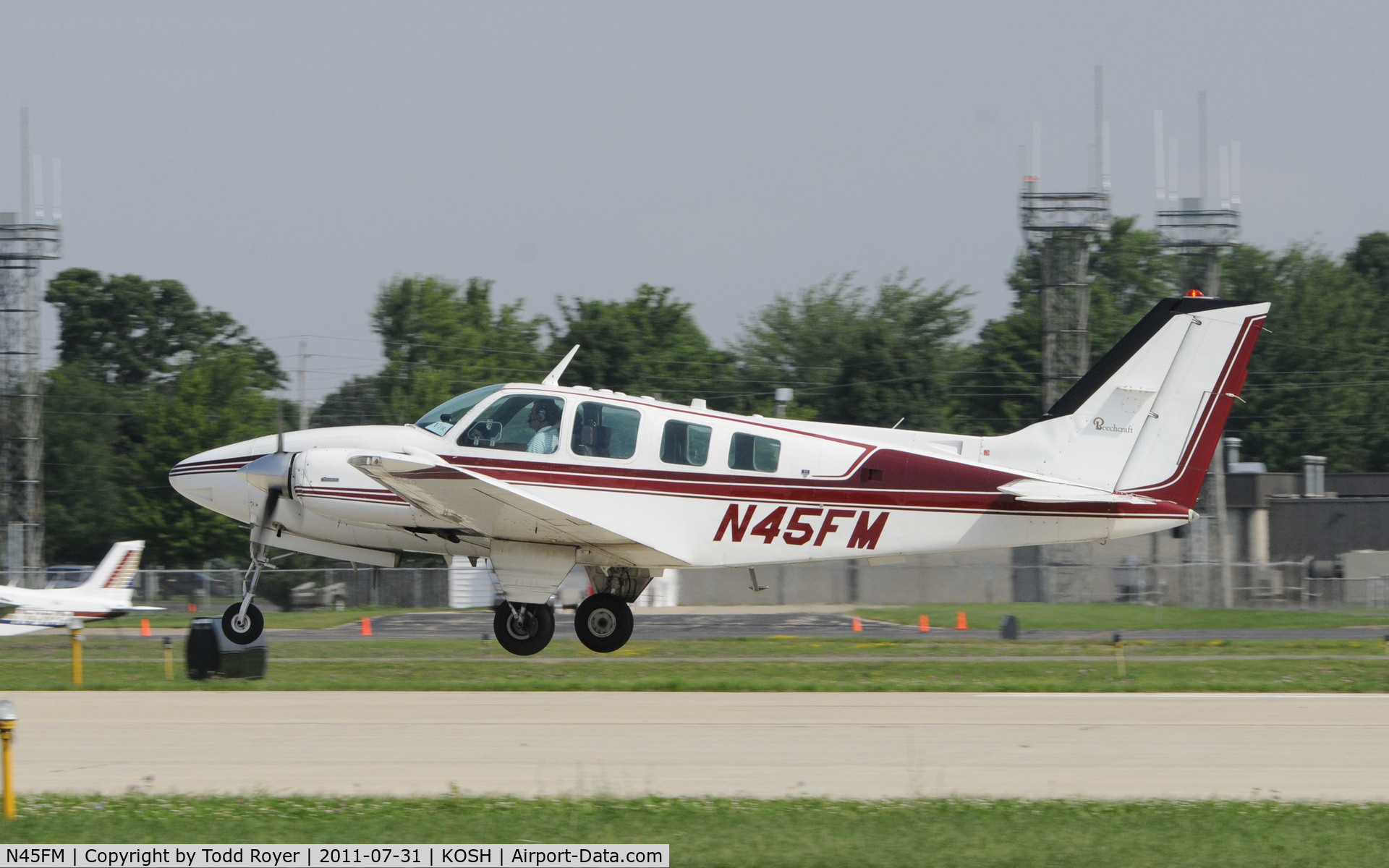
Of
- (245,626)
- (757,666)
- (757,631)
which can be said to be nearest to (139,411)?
(757,631)

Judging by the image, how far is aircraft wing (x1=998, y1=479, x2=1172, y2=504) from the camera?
55.5ft

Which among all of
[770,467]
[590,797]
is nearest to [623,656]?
[770,467]

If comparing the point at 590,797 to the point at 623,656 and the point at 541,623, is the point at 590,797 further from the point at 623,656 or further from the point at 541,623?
the point at 623,656

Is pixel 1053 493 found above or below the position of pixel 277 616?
above

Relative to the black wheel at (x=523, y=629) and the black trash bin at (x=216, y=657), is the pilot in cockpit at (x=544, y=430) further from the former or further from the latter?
the black trash bin at (x=216, y=657)

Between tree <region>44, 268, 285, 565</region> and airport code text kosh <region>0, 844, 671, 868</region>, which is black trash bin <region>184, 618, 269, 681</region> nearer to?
airport code text kosh <region>0, 844, 671, 868</region>

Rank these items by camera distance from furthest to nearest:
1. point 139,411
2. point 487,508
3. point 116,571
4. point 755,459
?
point 139,411
point 116,571
point 755,459
point 487,508

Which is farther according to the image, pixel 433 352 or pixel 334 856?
pixel 433 352

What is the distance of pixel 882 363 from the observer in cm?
6881

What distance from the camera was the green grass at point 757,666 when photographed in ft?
80.9

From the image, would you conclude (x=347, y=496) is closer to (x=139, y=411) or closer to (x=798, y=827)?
(x=798, y=827)

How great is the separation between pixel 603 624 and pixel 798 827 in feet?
20.8

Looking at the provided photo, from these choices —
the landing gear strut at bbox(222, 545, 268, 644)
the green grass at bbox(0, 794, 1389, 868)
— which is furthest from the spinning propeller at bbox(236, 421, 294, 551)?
the green grass at bbox(0, 794, 1389, 868)

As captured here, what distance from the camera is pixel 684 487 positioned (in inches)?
671
